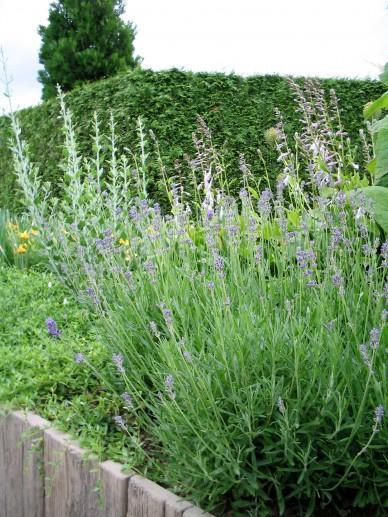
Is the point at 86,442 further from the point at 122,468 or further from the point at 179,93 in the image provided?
the point at 179,93

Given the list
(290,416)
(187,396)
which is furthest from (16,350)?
(290,416)

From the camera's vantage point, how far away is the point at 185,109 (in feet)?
25.7

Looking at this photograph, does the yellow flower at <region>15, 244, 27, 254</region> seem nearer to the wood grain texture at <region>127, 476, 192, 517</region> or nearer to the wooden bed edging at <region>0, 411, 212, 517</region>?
the wooden bed edging at <region>0, 411, 212, 517</region>

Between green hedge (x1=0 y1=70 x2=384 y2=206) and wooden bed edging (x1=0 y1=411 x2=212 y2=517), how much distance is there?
4245 millimetres

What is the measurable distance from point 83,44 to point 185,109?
5.77 metres

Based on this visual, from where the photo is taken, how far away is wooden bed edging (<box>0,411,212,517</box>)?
6.79ft

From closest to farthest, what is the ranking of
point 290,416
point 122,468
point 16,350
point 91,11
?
1. point 290,416
2. point 122,468
3. point 16,350
4. point 91,11

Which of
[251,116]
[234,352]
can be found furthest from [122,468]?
[251,116]

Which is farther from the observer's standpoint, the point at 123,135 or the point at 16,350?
the point at 123,135

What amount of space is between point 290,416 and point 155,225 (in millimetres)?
1402

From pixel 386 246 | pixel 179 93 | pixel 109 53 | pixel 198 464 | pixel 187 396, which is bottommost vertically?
pixel 198 464

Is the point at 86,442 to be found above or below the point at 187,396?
below

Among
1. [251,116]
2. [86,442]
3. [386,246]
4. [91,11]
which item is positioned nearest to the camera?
[386,246]

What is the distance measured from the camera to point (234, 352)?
1983 millimetres
